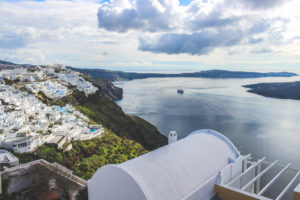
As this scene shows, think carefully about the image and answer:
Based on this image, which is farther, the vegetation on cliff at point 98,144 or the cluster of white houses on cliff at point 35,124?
the cluster of white houses on cliff at point 35,124

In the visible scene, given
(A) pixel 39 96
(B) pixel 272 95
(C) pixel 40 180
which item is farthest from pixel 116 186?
(B) pixel 272 95

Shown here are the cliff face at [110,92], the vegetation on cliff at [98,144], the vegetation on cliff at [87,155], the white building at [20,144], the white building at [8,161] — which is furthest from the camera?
the cliff face at [110,92]

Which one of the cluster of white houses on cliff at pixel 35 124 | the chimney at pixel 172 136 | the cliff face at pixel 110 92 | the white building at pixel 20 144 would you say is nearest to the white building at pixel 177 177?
the chimney at pixel 172 136

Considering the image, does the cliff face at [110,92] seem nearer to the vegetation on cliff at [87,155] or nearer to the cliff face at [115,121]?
the cliff face at [115,121]

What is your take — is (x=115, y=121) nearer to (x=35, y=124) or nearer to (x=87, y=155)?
(x=35, y=124)

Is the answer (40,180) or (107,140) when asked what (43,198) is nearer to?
(40,180)

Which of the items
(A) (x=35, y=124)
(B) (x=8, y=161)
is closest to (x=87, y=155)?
(B) (x=8, y=161)

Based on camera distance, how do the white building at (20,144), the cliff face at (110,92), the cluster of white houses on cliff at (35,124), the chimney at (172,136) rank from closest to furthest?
the chimney at (172,136), the white building at (20,144), the cluster of white houses on cliff at (35,124), the cliff face at (110,92)

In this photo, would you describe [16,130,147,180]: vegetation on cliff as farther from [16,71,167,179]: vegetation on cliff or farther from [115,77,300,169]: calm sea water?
[115,77,300,169]: calm sea water
